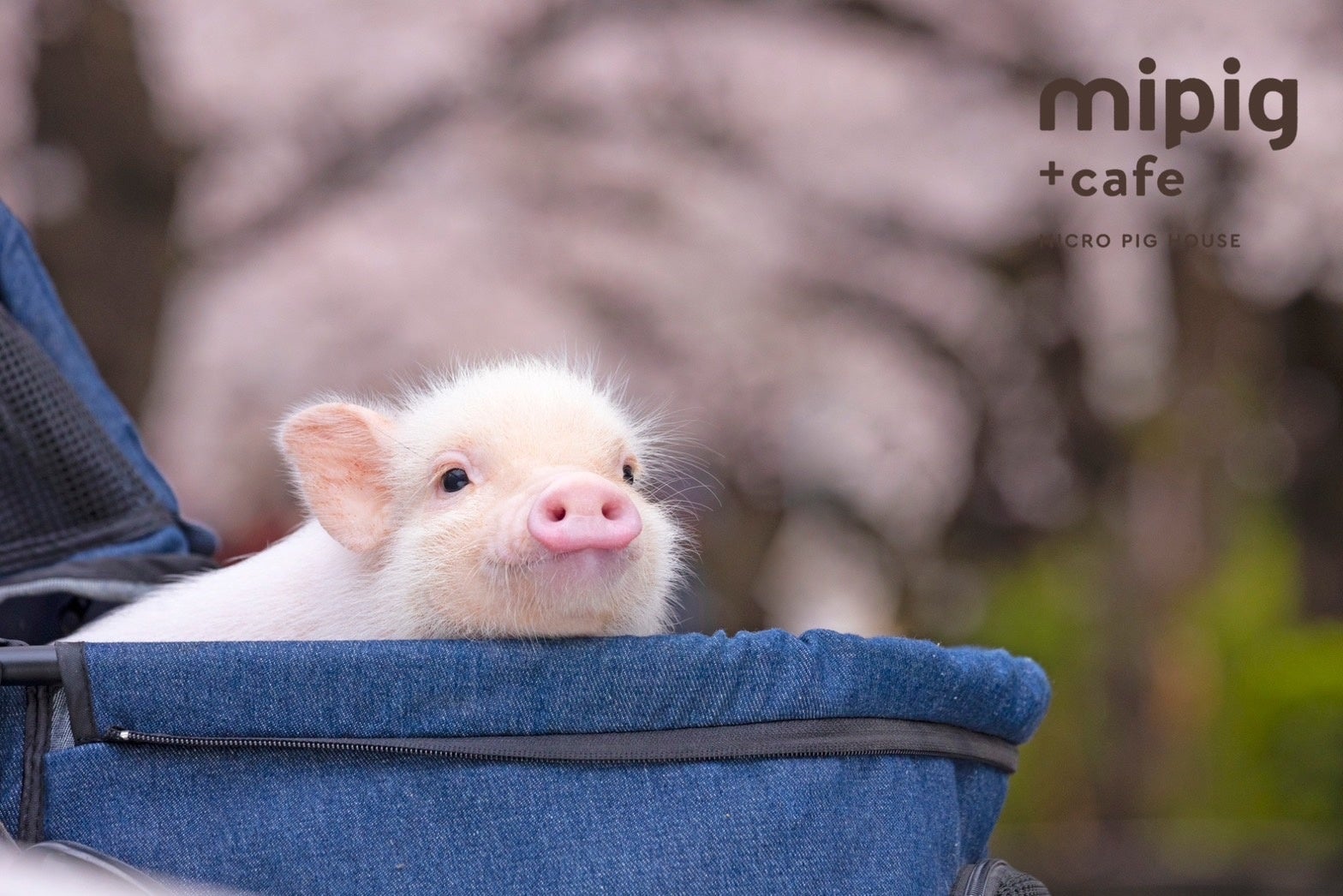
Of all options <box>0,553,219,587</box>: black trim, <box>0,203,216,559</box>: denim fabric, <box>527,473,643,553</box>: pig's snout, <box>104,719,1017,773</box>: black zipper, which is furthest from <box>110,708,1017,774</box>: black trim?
<box>0,203,216,559</box>: denim fabric

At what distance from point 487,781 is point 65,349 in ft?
4.28

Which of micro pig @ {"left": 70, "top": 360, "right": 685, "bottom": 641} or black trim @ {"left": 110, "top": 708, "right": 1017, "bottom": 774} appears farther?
micro pig @ {"left": 70, "top": 360, "right": 685, "bottom": 641}

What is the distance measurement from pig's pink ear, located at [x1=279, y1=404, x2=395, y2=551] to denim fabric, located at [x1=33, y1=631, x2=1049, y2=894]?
1.73ft

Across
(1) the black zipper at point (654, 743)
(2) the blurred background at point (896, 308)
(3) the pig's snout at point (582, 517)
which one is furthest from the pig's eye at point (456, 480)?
(2) the blurred background at point (896, 308)

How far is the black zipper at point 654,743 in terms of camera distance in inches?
55.6

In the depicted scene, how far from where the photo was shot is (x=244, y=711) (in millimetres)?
1407

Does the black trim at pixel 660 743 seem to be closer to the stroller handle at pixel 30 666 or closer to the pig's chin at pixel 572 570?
the stroller handle at pixel 30 666

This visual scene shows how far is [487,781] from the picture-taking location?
1435 mm

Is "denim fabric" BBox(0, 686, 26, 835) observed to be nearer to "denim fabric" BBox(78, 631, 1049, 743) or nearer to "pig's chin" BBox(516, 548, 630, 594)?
"denim fabric" BBox(78, 631, 1049, 743)

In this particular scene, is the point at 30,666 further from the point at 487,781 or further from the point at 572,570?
the point at 572,570

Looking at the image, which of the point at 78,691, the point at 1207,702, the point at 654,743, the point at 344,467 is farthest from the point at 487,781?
the point at 1207,702

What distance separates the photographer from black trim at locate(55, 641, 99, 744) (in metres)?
1.38

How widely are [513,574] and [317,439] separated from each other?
493mm

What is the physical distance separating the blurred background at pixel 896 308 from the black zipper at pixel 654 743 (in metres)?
5.15
